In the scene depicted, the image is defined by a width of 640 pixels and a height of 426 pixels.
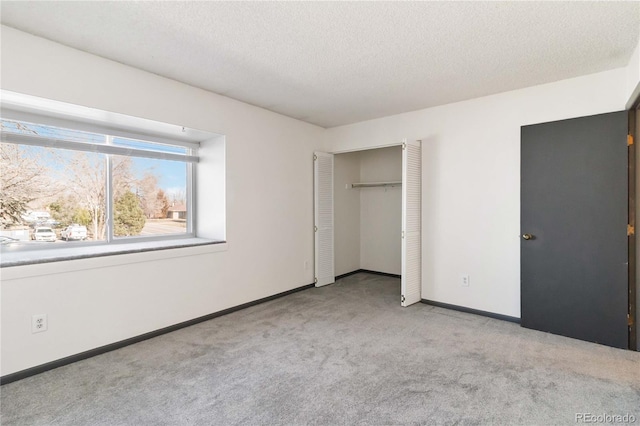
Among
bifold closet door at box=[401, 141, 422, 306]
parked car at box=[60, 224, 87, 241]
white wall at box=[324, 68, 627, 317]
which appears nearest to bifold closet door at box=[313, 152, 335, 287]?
white wall at box=[324, 68, 627, 317]

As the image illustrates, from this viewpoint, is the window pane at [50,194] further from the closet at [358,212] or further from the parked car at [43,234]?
the closet at [358,212]

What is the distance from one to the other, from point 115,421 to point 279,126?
354 centimetres

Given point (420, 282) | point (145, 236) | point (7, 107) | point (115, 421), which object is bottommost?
point (115, 421)

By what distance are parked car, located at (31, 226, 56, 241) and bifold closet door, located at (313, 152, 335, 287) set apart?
10.1 feet

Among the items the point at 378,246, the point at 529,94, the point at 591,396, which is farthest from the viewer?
the point at 378,246

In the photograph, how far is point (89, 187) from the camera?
310 centimetres

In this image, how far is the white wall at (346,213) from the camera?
551 centimetres

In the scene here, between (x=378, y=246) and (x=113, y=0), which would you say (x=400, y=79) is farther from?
(x=378, y=246)

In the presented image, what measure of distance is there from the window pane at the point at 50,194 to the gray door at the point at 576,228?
4.27 m

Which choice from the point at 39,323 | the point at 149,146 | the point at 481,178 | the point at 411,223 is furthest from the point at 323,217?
the point at 39,323

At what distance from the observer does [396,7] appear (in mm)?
2012

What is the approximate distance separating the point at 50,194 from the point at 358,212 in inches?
173

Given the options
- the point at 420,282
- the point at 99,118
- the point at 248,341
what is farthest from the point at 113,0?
the point at 420,282

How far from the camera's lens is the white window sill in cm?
245
